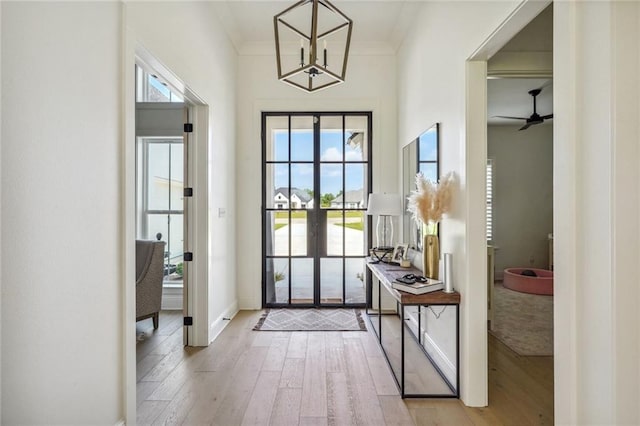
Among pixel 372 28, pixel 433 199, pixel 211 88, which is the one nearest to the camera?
pixel 433 199

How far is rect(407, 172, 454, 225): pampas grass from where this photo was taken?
98.3 inches

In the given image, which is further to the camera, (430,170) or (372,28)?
(372,28)

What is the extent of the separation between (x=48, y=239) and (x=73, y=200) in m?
0.20

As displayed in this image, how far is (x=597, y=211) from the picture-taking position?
50.6 inches

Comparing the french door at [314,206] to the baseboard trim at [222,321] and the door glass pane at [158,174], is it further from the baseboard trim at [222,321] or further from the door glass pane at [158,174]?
the door glass pane at [158,174]

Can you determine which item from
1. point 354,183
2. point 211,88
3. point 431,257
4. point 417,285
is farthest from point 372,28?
point 417,285

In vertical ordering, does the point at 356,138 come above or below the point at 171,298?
above

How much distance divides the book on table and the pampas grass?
1.47 feet

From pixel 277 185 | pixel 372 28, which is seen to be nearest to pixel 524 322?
pixel 277 185

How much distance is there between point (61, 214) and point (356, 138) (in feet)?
11.6

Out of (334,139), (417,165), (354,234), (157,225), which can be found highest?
(334,139)

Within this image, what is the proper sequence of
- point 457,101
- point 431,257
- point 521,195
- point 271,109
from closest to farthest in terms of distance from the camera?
point 457,101, point 431,257, point 271,109, point 521,195

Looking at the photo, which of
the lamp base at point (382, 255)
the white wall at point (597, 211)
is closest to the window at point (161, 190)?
the lamp base at point (382, 255)

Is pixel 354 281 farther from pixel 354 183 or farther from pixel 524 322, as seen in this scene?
pixel 524 322
